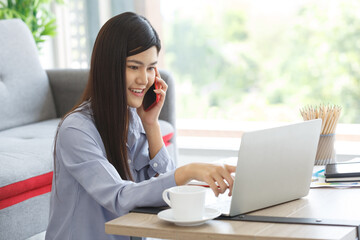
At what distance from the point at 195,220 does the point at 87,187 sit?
11.2 inches

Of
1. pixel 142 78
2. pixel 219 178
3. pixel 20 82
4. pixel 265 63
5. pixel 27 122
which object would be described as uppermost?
pixel 142 78

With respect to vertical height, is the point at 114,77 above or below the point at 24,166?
above

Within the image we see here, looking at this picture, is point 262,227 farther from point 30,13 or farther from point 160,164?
point 30,13

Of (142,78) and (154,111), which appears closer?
(142,78)

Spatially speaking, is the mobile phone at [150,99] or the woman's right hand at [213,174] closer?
the woman's right hand at [213,174]

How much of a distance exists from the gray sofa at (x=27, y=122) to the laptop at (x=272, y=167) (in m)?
0.91

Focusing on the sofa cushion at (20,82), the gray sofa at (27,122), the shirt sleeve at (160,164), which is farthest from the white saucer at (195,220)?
the sofa cushion at (20,82)

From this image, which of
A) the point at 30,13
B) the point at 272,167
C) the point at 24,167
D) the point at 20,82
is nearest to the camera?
the point at 272,167

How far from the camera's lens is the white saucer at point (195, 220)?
33.7 inches

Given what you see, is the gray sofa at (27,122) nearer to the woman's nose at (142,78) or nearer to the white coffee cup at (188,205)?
the woman's nose at (142,78)

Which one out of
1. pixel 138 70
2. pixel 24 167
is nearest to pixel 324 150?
pixel 138 70

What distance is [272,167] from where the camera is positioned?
970mm

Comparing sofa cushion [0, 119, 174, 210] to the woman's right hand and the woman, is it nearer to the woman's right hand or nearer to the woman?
the woman

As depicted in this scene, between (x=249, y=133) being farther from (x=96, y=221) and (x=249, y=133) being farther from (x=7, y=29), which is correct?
(x=7, y=29)
